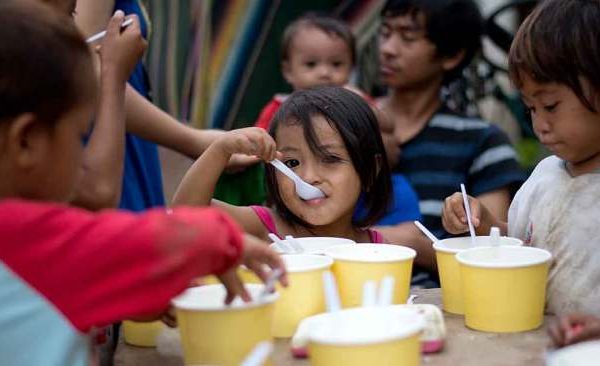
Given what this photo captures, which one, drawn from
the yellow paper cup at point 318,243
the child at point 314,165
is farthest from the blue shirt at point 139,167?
the yellow paper cup at point 318,243

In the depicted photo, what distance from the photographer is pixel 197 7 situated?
12.5ft

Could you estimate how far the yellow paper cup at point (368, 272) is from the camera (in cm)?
152

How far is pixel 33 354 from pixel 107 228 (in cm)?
18

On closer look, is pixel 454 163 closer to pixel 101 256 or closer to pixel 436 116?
pixel 436 116

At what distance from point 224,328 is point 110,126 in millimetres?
622

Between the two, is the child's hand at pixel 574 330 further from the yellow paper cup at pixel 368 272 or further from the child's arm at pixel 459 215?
the child's arm at pixel 459 215

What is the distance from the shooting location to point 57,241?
3.35 feet

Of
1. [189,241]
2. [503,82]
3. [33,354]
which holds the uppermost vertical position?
[189,241]

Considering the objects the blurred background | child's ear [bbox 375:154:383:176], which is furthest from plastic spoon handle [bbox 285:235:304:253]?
the blurred background

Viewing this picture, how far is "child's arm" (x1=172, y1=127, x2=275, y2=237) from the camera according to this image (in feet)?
6.16

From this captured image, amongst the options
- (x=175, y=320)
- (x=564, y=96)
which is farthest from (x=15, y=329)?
(x=564, y=96)

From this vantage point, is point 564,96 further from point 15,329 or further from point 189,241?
point 15,329

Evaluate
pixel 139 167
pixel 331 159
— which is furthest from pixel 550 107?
pixel 139 167

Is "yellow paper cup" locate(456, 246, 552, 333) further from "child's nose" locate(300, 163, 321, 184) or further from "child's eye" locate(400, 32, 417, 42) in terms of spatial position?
"child's eye" locate(400, 32, 417, 42)
